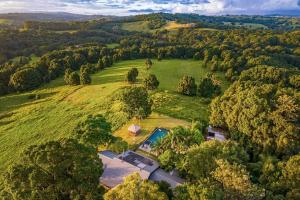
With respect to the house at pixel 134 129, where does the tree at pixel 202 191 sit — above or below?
above

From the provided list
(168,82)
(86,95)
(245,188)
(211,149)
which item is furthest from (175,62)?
(245,188)

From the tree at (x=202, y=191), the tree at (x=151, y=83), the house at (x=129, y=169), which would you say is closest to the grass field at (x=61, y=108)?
the tree at (x=151, y=83)

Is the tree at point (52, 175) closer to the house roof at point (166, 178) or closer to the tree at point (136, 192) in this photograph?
the tree at point (136, 192)

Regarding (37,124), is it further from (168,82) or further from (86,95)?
(168,82)

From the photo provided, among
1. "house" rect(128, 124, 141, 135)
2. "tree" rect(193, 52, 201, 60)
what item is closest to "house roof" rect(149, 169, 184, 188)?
"house" rect(128, 124, 141, 135)

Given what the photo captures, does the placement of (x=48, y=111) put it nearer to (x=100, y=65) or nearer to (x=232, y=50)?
(x=100, y=65)

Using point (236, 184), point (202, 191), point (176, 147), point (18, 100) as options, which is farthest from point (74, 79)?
point (236, 184)

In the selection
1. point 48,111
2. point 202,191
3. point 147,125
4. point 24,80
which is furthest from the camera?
point 24,80

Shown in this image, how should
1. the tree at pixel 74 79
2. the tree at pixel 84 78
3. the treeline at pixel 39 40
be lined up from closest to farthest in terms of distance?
the tree at pixel 84 78 → the tree at pixel 74 79 → the treeline at pixel 39 40
